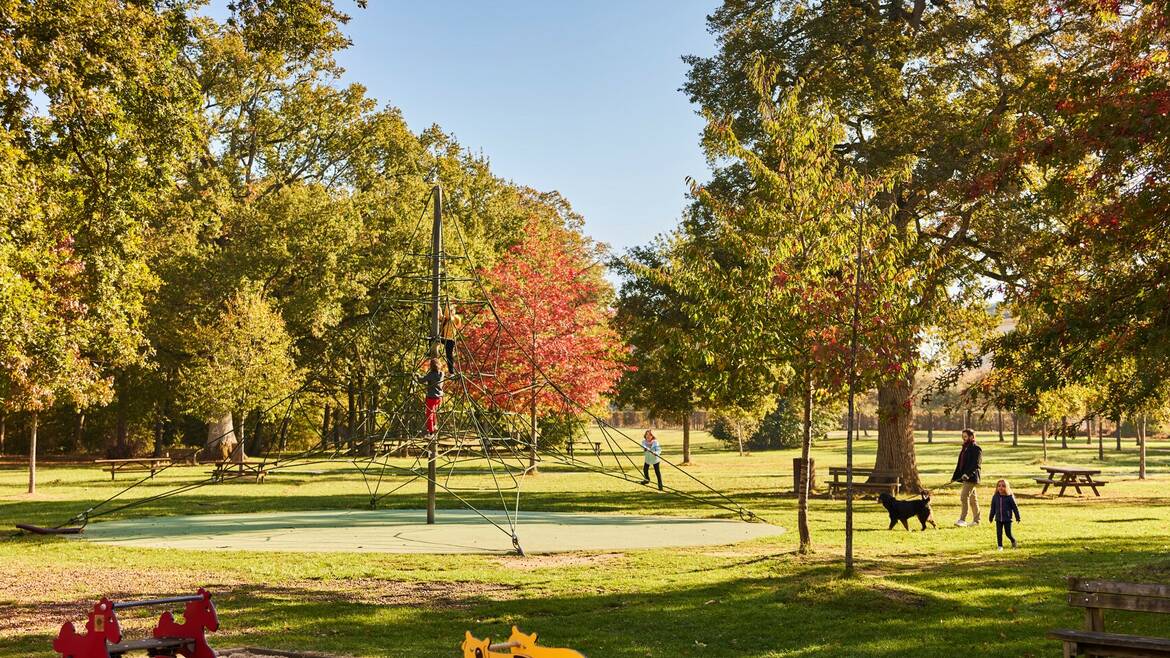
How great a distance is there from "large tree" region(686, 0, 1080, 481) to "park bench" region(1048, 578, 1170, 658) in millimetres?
14720

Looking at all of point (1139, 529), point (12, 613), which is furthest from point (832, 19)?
point (12, 613)

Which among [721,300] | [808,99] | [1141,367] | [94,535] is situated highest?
[808,99]

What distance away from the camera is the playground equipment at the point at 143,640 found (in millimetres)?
6547

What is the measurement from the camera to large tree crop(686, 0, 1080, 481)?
22438mm

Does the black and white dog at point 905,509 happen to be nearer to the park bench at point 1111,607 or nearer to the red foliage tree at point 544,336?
the park bench at point 1111,607

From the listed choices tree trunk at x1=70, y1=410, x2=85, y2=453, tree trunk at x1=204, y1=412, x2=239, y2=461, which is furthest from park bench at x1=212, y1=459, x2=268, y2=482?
tree trunk at x1=70, y1=410, x2=85, y2=453

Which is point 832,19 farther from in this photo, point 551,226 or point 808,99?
point 551,226

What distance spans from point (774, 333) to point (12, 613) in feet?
28.6

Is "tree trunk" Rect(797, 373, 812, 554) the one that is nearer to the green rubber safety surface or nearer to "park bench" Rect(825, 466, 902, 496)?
the green rubber safety surface

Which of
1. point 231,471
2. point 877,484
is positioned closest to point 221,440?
point 231,471

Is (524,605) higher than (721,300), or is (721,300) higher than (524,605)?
(721,300)

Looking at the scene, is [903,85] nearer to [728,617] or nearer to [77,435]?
[728,617]

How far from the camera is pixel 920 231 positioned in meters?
24.2

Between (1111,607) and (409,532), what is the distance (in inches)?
471
